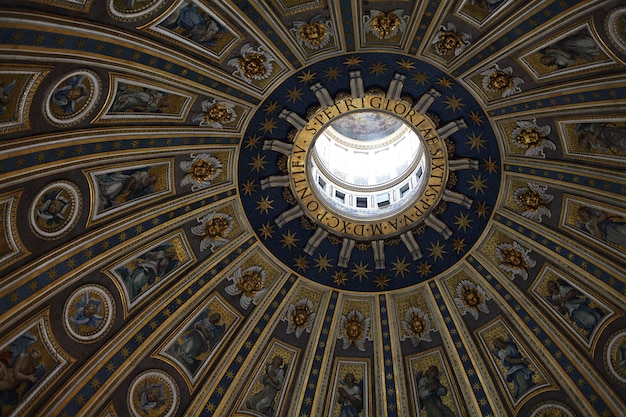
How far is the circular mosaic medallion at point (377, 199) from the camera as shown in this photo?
1897cm

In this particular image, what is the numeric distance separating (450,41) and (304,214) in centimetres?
770

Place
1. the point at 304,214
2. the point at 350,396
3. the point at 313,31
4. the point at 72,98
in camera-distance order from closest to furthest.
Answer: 1. the point at 72,98
2. the point at 313,31
3. the point at 350,396
4. the point at 304,214

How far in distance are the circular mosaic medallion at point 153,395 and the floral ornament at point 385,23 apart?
40.4ft

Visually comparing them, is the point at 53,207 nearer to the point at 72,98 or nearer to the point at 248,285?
the point at 72,98

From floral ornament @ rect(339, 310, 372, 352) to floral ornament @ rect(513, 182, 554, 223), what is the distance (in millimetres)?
6590

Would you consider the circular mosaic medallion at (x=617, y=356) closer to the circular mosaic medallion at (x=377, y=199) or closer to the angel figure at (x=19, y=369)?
the circular mosaic medallion at (x=377, y=199)

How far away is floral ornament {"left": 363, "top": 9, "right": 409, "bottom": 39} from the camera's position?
16781 millimetres

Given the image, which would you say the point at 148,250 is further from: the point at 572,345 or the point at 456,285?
the point at 572,345

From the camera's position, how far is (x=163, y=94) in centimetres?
1747

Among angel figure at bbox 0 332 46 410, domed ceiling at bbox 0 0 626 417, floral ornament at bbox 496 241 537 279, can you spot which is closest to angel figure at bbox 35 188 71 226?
domed ceiling at bbox 0 0 626 417

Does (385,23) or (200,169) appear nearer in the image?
(385,23)

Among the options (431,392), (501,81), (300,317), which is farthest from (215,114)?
(431,392)

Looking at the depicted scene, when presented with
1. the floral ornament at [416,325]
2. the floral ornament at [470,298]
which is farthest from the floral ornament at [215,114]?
the floral ornament at [470,298]

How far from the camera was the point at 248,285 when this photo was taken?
2102cm
